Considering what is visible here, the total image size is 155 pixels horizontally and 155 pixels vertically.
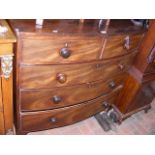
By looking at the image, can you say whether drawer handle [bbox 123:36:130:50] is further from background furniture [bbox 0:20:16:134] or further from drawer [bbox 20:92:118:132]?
background furniture [bbox 0:20:16:134]

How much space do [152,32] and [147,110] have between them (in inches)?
41.6

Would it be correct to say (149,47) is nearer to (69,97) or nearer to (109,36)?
(109,36)

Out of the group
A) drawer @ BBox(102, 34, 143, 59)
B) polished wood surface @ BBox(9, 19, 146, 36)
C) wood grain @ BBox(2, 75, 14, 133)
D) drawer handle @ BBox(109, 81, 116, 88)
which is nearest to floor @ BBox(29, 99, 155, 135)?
wood grain @ BBox(2, 75, 14, 133)

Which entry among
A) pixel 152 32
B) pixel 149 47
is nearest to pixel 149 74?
pixel 149 47

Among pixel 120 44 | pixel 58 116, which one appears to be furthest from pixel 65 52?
pixel 58 116

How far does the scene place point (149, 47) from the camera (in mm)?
1544

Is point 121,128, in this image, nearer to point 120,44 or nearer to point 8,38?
point 120,44

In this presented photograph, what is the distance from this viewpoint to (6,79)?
1136 millimetres

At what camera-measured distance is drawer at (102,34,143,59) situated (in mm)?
1275

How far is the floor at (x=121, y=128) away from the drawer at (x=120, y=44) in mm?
838

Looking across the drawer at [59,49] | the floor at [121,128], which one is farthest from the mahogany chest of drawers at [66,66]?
the floor at [121,128]

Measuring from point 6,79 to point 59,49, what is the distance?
336mm

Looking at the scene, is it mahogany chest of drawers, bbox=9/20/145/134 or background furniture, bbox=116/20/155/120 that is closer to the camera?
mahogany chest of drawers, bbox=9/20/145/134
